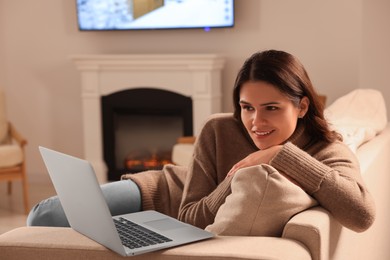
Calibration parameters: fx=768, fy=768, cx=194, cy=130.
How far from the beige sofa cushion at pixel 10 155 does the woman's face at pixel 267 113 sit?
11.4 ft

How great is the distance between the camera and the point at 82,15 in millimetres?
6371

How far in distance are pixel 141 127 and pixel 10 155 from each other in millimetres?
1405

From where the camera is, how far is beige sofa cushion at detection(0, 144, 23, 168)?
5402 mm

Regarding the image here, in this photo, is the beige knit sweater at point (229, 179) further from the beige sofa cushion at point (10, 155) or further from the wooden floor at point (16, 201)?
the beige sofa cushion at point (10, 155)

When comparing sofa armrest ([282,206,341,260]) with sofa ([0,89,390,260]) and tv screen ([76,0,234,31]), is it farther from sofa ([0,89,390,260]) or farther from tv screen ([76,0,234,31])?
tv screen ([76,0,234,31])

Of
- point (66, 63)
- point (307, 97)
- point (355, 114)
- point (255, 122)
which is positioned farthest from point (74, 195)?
point (66, 63)

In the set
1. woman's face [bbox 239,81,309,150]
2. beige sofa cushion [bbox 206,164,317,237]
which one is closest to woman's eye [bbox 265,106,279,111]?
woman's face [bbox 239,81,309,150]

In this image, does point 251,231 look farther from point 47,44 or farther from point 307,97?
point 47,44

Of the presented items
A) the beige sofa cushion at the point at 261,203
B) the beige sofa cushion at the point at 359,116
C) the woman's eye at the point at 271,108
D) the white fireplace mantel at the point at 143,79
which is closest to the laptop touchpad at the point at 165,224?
the beige sofa cushion at the point at 261,203

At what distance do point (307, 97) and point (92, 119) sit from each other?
168 inches

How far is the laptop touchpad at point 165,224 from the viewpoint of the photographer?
6.46 ft

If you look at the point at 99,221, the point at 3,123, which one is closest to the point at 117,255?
the point at 99,221

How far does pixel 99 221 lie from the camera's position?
1778mm

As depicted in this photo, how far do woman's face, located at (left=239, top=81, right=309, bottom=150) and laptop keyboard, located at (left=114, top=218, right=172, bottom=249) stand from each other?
1.53 ft
